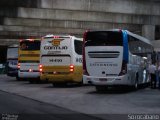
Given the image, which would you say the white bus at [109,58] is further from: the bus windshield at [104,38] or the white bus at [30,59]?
the white bus at [30,59]

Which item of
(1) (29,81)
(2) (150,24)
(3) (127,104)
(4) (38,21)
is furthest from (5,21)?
(3) (127,104)

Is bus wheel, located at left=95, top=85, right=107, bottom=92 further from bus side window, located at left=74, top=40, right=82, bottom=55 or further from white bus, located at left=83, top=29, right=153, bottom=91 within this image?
bus side window, located at left=74, top=40, right=82, bottom=55

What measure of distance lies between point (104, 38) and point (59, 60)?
5.89m

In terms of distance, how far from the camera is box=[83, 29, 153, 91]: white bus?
2389 cm

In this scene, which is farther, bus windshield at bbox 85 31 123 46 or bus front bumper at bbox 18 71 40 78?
bus front bumper at bbox 18 71 40 78

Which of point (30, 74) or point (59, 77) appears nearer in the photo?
point (59, 77)

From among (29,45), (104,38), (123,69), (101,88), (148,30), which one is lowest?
(101,88)

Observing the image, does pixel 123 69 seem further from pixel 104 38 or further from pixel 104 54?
pixel 104 38

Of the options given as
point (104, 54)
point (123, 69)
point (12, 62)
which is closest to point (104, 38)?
point (104, 54)

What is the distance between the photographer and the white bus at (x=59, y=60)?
29484mm

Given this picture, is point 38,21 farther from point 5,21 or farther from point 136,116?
point 136,116

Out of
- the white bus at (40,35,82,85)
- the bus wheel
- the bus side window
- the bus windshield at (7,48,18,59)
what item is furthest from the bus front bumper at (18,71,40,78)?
the bus wheel

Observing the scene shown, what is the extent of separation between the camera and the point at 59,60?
2952 cm

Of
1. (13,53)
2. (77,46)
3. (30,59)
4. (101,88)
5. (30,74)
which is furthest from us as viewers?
(13,53)
